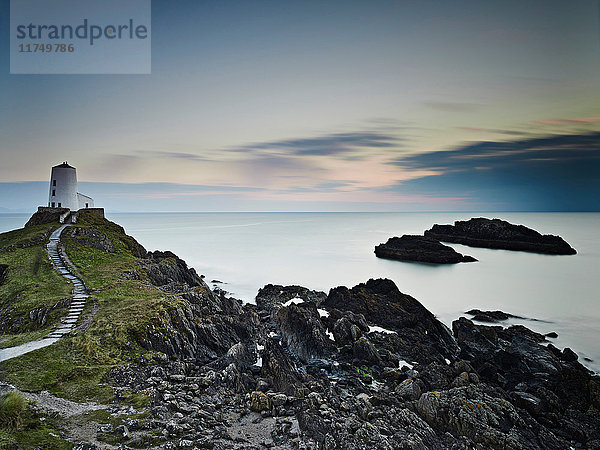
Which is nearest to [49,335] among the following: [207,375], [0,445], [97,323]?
[97,323]

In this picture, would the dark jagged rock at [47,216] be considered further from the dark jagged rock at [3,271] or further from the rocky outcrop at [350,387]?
the rocky outcrop at [350,387]

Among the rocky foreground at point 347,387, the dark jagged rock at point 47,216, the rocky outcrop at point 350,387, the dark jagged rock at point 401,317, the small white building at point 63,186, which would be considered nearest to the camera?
the rocky foreground at point 347,387

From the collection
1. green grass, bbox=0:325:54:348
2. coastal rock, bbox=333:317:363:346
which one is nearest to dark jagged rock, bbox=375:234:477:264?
coastal rock, bbox=333:317:363:346

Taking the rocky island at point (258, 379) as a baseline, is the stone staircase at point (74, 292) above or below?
above

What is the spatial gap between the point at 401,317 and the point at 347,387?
13126mm

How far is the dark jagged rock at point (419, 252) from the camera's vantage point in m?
67.4

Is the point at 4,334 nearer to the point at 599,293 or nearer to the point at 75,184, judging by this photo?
the point at 75,184

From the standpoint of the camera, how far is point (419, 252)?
2820 inches

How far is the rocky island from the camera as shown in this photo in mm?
11180

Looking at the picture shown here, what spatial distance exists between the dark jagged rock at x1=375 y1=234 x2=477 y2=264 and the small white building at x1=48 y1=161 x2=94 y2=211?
58.9 m

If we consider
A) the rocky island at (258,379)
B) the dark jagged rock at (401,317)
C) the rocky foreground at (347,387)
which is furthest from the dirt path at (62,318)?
the dark jagged rock at (401,317)

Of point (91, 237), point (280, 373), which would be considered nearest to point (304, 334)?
point (280, 373)

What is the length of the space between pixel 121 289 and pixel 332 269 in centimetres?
4008

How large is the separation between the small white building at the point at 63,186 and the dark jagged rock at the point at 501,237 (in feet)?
303
